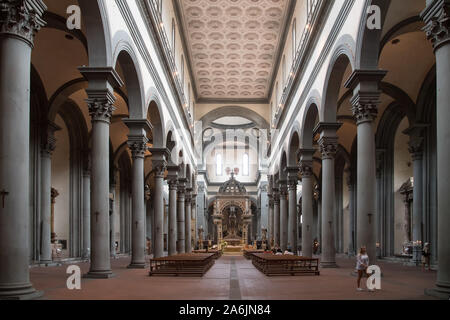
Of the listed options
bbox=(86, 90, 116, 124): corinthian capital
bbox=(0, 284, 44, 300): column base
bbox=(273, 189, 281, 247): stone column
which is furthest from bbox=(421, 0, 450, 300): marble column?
bbox=(273, 189, 281, 247): stone column

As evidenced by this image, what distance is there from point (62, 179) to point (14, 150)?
66.1 ft

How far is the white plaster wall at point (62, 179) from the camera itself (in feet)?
93.6

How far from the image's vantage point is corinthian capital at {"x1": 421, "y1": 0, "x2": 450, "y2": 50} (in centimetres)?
995

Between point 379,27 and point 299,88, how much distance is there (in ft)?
43.5

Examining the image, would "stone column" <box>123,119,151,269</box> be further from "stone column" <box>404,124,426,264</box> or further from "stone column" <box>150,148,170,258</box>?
"stone column" <box>404,124,426,264</box>

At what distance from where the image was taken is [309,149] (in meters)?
26.4

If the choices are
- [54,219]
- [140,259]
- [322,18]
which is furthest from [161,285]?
[54,219]

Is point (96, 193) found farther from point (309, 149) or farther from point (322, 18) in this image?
point (309, 149)

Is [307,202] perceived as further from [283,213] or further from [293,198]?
[283,213]

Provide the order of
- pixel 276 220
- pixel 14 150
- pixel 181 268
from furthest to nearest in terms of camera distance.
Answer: pixel 276 220, pixel 181 268, pixel 14 150

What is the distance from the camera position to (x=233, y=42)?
36906 mm

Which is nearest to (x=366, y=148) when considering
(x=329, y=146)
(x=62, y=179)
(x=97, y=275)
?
(x=329, y=146)

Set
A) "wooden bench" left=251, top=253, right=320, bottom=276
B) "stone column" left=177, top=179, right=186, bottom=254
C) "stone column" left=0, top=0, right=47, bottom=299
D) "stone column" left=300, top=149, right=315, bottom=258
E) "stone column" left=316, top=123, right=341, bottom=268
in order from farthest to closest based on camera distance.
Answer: "stone column" left=177, top=179, right=186, bottom=254 → "stone column" left=300, top=149, right=315, bottom=258 → "stone column" left=316, top=123, right=341, bottom=268 → "wooden bench" left=251, top=253, right=320, bottom=276 → "stone column" left=0, top=0, right=47, bottom=299
